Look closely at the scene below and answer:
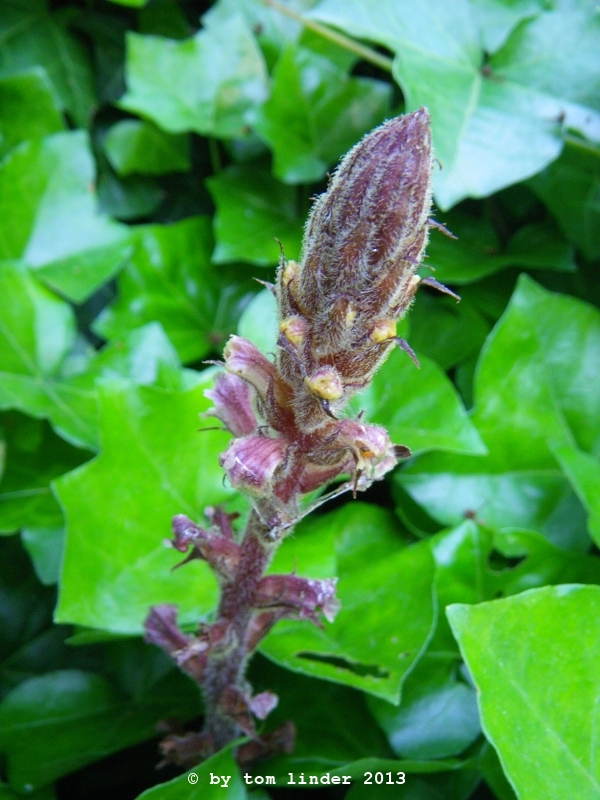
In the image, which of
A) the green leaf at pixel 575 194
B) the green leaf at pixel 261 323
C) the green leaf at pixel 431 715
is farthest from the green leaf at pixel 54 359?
the green leaf at pixel 575 194

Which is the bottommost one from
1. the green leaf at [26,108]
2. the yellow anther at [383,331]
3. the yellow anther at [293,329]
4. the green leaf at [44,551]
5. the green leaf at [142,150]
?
the green leaf at [44,551]

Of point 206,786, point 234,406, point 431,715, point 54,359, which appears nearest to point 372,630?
point 431,715

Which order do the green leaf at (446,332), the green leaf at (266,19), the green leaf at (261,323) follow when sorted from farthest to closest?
the green leaf at (266,19)
the green leaf at (446,332)
the green leaf at (261,323)

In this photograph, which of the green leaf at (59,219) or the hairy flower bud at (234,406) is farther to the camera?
the green leaf at (59,219)

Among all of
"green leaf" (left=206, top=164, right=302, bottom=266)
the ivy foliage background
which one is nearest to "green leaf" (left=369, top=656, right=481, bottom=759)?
the ivy foliage background

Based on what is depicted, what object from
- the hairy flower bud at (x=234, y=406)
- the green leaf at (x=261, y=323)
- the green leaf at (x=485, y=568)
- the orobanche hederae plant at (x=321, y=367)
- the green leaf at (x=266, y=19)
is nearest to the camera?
the orobanche hederae plant at (x=321, y=367)

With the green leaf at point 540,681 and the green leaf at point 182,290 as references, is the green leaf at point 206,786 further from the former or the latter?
the green leaf at point 182,290
